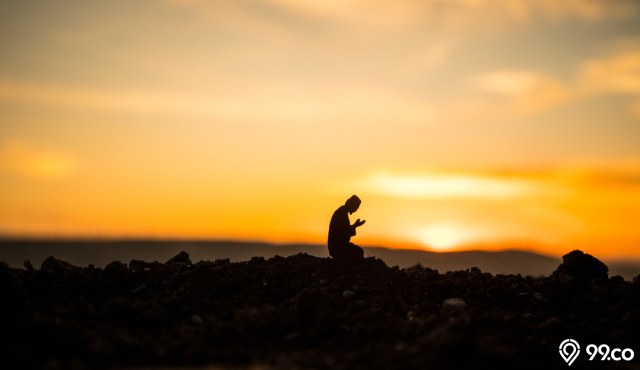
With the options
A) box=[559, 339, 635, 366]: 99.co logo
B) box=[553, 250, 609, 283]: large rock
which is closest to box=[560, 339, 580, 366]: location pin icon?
box=[559, 339, 635, 366]: 99.co logo

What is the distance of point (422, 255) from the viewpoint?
87.1 meters

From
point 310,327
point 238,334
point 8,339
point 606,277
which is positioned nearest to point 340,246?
point 310,327

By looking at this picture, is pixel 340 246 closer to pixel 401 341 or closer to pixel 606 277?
pixel 401 341

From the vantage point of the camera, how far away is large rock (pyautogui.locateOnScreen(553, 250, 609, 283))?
65.3ft

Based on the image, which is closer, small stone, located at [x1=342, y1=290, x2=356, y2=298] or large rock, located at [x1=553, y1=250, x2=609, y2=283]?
small stone, located at [x1=342, y1=290, x2=356, y2=298]

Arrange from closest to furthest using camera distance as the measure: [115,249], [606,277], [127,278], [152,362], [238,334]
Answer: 1. [152,362]
2. [238,334]
3. [127,278]
4. [606,277]
5. [115,249]

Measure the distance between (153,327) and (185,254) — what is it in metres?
6.87

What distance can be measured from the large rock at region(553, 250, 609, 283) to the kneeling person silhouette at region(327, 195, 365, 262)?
596 cm

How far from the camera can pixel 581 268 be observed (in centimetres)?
2023

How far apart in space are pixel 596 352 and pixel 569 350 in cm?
80

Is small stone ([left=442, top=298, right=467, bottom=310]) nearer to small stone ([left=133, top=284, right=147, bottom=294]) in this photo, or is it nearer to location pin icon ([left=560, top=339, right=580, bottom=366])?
location pin icon ([left=560, top=339, right=580, bottom=366])

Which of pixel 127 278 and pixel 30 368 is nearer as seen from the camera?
pixel 30 368

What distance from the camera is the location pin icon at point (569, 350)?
44.1 ft

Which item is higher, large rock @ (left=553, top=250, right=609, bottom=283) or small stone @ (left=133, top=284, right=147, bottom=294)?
large rock @ (left=553, top=250, right=609, bottom=283)
